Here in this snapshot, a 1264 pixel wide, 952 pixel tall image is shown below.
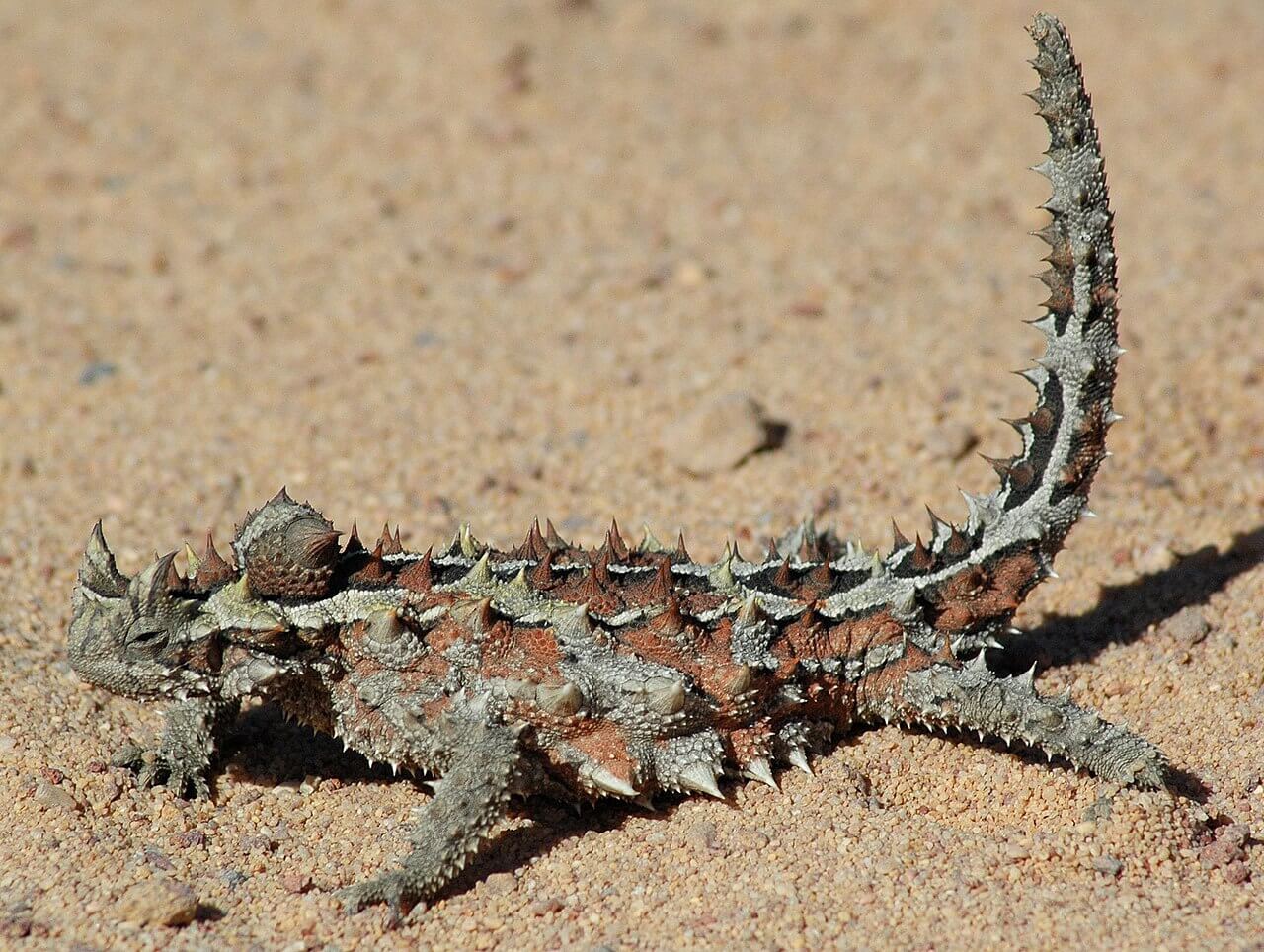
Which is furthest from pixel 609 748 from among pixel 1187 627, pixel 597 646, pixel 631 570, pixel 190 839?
pixel 1187 627

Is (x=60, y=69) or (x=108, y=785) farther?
(x=60, y=69)

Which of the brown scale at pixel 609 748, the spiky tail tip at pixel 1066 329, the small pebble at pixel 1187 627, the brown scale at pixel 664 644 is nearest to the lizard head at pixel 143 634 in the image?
the brown scale at pixel 609 748

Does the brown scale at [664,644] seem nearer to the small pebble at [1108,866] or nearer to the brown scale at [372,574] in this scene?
the brown scale at [372,574]

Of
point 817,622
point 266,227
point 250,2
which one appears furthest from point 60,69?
point 817,622

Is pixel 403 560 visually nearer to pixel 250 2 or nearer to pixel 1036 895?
pixel 1036 895

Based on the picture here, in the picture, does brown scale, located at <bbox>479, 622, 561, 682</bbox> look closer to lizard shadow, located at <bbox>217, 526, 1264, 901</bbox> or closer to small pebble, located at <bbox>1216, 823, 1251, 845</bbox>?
lizard shadow, located at <bbox>217, 526, 1264, 901</bbox>

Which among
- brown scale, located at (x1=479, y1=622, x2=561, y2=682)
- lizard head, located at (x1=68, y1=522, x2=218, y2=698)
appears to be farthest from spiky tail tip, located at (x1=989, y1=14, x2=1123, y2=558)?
lizard head, located at (x1=68, y1=522, x2=218, y2=698)
